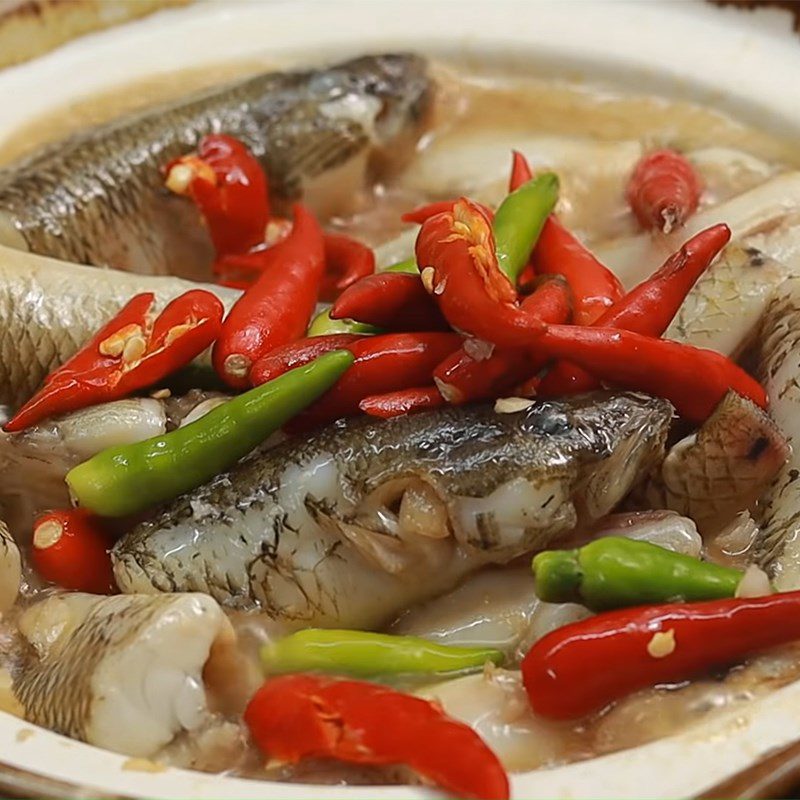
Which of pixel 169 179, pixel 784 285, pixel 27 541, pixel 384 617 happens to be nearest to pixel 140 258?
pixel 169 179

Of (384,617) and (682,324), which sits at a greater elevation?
(682,324)

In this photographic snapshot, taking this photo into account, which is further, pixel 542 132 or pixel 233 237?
pixel 542 132

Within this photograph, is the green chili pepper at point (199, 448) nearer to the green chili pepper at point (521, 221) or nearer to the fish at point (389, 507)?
the fish at point (389, 507)

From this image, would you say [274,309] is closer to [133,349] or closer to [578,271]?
[133,349]

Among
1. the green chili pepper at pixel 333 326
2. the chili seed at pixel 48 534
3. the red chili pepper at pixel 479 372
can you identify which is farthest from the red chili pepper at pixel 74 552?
the red chili pepper at pixel 479 372

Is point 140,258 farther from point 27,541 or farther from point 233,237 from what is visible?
point 27,541

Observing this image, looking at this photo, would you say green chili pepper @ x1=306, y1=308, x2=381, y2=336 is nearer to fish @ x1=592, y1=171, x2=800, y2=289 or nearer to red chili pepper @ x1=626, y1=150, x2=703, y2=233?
fish @ x1=592, y1=171, x2=800, y2=289

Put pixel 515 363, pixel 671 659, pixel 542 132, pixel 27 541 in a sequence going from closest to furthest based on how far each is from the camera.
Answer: pixel 671 659 < pixel 515 363 < pixel 27 541 < pixel 542 132

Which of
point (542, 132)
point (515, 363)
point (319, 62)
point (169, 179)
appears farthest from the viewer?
point (319, 62)
